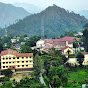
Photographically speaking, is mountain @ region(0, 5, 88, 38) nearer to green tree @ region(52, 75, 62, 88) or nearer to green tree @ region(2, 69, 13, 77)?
green tree @ region(2, 69, 13, 77)

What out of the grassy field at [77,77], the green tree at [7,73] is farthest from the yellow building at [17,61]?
the grassy field at [77,77]

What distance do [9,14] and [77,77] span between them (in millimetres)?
114258

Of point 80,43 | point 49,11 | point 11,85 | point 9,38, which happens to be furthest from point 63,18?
point 11,85

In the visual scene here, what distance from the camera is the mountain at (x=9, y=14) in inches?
4865

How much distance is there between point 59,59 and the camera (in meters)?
19.5

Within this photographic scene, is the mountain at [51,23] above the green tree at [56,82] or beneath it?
above

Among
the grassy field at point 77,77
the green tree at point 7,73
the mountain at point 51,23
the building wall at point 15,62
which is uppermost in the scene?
the mountain at point 51,23

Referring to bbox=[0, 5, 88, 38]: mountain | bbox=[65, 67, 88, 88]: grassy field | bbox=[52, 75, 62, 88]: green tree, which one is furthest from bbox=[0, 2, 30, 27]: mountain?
bbox=[52, 75, 62, 88]: green tree

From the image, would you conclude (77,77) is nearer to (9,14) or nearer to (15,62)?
(15,62)

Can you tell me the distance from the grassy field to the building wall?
4.04m

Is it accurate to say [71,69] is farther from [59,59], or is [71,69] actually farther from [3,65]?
[3,65]

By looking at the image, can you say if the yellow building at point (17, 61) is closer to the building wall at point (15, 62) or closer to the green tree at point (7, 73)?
the building wall at point (15, 62)

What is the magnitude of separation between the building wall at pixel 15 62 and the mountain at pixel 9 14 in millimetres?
102849

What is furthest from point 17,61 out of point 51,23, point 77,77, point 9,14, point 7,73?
point 9,14
